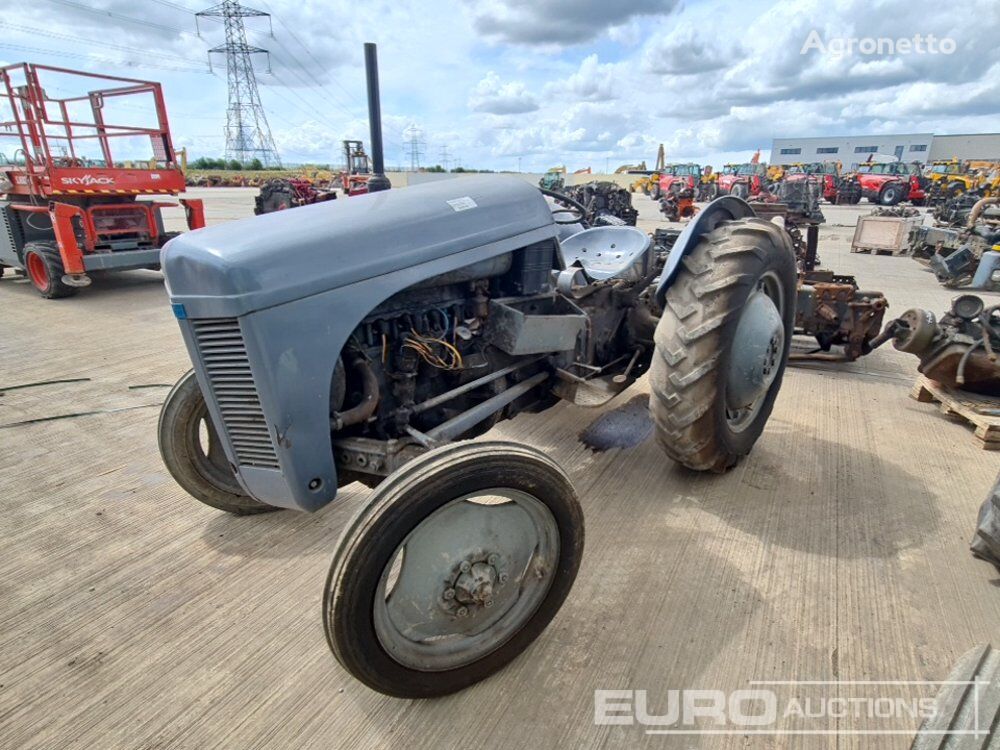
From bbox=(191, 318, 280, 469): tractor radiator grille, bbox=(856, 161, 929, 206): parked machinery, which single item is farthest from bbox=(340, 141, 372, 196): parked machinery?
bbox=(856, 161, 929, 206): parked machinery

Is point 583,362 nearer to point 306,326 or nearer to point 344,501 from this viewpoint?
point 344,501

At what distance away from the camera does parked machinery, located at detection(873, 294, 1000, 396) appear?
3.55m

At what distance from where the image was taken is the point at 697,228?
2.86m

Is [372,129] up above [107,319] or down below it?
above

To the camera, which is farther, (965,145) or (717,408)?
(965,145)

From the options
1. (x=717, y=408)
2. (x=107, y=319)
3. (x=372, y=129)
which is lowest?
(x=107, y=319)

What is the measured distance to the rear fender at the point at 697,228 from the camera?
2764 mm

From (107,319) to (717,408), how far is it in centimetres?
656

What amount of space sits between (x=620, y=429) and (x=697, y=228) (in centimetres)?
135

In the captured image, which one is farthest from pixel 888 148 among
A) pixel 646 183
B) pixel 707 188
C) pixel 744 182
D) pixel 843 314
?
pixel 843 314

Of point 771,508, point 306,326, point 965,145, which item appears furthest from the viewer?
point 965,145

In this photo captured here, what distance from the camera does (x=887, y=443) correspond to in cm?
340

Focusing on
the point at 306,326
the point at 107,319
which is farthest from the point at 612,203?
the point at 306,326

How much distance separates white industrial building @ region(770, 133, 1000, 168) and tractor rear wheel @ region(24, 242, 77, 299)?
2265 inches
